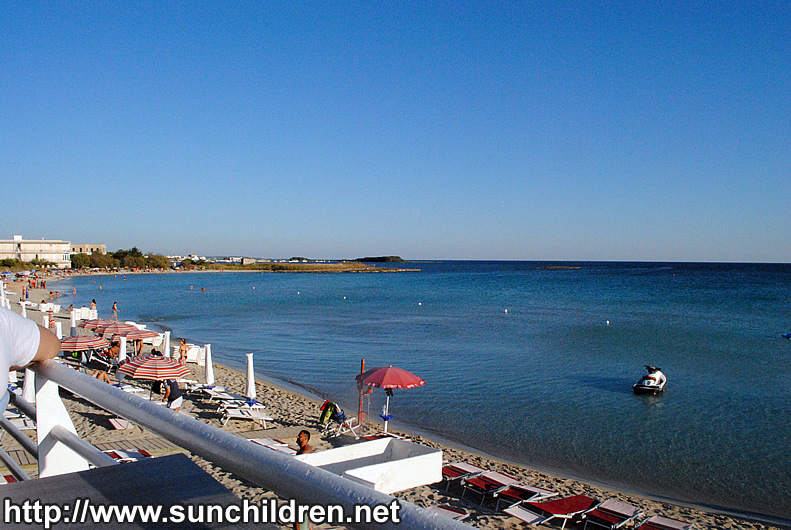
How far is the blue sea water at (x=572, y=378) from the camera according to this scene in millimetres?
13453

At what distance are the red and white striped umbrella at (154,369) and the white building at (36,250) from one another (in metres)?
125

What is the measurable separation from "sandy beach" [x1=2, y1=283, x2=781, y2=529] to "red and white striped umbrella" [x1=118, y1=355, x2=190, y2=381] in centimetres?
112

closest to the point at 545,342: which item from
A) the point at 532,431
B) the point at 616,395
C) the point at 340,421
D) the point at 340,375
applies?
the point at 616,395

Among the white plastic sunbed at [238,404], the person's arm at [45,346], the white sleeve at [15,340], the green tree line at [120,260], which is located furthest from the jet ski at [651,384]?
the green tree line at [120,260]

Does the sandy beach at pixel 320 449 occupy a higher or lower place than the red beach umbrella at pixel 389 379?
lower

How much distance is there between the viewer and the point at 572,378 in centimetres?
2289

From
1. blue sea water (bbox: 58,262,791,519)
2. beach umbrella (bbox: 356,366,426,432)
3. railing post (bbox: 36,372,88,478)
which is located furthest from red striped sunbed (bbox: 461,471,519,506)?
railing post (bbox: 36,372,88,478)

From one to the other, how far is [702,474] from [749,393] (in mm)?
10324

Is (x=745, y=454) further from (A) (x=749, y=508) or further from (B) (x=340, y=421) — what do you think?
(B) (x=340, y=421)

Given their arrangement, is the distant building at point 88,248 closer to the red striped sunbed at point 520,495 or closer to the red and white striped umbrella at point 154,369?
the red and white striped umbrella at point 154,369

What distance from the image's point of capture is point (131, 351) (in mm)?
21406

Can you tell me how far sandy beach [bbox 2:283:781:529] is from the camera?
30.3 ft

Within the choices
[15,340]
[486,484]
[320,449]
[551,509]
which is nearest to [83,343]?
[320,449]

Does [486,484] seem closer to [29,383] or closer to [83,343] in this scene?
[29,383]
